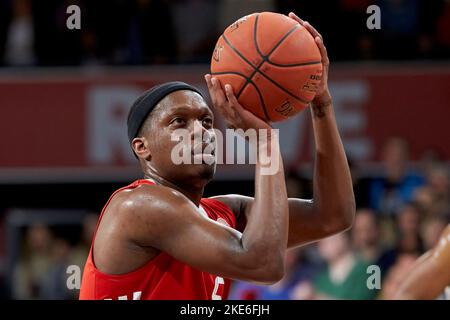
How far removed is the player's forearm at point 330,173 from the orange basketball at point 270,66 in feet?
0.94

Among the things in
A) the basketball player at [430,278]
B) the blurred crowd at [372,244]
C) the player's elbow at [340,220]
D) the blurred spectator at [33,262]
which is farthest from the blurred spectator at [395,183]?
the player's elbow at [340,220]

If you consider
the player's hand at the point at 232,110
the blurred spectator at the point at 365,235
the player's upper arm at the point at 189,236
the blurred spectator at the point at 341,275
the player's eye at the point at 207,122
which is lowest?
the blurred spectator at the point at 341,275

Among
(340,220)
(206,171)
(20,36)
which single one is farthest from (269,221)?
(20,36)

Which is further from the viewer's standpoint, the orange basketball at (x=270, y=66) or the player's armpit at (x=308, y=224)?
the player's armpit at (x=308, y=224)

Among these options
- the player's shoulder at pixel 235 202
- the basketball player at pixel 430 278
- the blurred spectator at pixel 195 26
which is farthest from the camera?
the blurred spectator at pixel 195 26

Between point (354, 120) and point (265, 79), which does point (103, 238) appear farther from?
point (354, 120)

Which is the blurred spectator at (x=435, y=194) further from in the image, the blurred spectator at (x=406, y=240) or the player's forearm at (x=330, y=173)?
the player's forearm at (x=330, y=173)

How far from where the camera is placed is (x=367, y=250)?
7.44 m

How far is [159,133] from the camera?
13.1ft

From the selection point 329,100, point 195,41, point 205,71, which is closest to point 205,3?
point 195,41

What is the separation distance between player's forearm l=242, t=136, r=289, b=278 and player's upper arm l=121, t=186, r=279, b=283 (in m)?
0.03

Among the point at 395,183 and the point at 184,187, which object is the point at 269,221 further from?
the point at 395,183

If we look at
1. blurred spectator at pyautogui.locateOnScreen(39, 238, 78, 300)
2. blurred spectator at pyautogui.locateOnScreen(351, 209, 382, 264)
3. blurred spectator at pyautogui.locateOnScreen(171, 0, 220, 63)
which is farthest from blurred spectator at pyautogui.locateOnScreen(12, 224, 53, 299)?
blurred spectator at pyautogui.locateOnScreen(351, 209, 382, 264)

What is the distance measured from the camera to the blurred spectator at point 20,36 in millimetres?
11211
